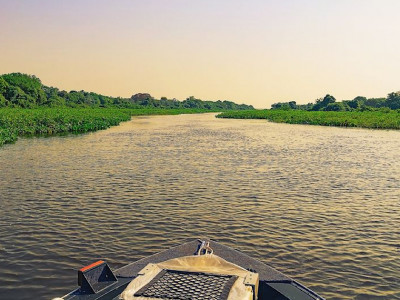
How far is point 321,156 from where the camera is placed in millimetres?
25281

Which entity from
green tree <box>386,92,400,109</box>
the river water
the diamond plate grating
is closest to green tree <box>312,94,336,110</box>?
green tree <box>386,92,400,109</box>

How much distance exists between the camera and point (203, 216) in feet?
38.9

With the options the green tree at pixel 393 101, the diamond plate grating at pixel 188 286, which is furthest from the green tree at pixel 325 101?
the diamond plate grating at pixel 188 286

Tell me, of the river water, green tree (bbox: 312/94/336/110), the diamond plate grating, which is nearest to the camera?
the diamond plate grating

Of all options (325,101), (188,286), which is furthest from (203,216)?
(325,101)

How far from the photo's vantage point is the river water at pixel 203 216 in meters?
8.20

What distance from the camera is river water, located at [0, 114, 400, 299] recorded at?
8.20 meters

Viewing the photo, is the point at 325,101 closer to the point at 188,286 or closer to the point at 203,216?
the point at 203,216

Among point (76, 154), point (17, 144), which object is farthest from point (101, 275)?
point (17, 144)

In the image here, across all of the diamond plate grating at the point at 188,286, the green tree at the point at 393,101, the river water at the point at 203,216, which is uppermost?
the green tree at the point at 393,101

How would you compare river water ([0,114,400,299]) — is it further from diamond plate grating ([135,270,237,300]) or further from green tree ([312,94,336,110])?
green tree ([312,94,336,110])

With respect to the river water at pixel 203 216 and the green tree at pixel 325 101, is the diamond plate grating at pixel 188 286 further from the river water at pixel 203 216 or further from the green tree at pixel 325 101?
the green tree at pixel 325 101

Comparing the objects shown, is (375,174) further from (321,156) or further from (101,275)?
(101,275)

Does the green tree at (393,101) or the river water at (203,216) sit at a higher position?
the green tree at (393,101)
